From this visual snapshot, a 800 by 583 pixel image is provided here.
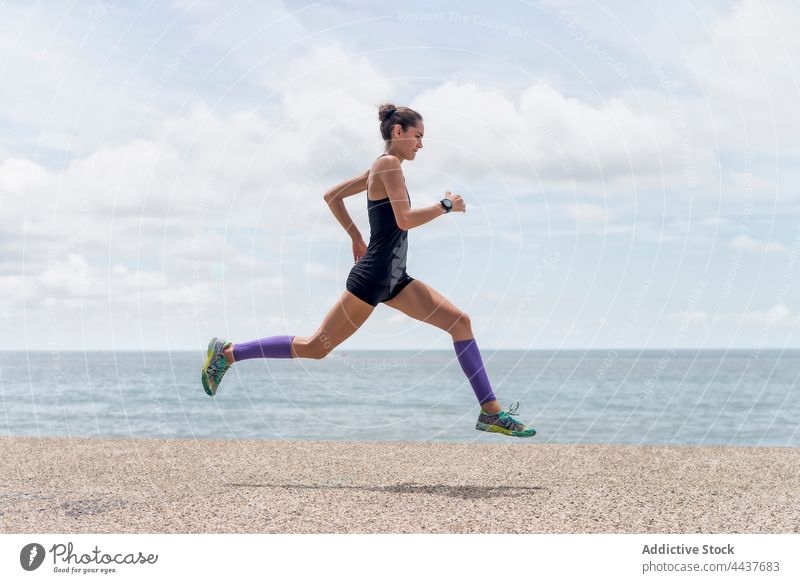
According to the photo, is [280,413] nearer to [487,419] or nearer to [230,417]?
[230,417]

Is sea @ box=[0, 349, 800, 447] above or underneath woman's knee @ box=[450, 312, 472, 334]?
underneath

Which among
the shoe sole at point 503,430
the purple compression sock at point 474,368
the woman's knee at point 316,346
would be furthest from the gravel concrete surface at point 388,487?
the woman's knee at point 316,346

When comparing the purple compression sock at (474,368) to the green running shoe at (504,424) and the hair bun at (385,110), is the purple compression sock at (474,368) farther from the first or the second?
the hair bun at (385,110)

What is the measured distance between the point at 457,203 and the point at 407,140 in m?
0.84

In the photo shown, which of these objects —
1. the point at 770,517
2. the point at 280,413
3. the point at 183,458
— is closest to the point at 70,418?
the point at 280,413

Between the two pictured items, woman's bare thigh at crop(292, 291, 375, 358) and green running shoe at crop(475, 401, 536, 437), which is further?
green running shoe at crop(475, 401, 536, 437)

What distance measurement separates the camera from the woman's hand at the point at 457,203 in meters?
7.00

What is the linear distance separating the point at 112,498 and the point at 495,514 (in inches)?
132

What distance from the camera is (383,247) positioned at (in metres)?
7.39

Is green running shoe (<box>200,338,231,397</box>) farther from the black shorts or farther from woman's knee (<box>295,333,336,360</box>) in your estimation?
the black shorts

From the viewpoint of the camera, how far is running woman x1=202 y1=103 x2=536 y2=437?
7.25m

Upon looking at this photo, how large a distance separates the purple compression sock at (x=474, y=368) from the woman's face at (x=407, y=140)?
5.85 feet

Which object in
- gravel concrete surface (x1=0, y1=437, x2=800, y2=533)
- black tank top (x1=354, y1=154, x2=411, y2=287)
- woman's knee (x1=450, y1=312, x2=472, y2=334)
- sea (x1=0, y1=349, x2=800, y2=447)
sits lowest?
sea (x1=0, y1=349, x2=800, y2=447)

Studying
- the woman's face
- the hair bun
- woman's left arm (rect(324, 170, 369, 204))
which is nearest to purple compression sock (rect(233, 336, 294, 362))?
woman's left arm (rect(324, 170, 369, 204))
